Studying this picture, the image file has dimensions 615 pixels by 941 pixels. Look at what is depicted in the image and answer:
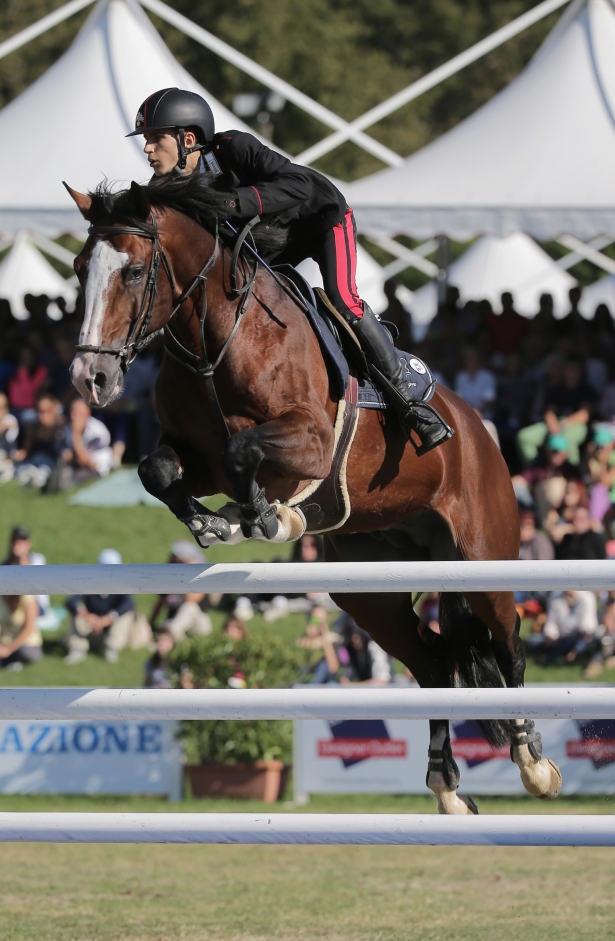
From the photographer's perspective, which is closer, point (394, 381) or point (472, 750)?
point (394, 381)

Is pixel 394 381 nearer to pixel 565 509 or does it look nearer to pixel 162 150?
pixel 162 150

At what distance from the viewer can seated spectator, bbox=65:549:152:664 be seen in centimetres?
1102

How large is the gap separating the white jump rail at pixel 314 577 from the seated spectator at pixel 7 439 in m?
9.31

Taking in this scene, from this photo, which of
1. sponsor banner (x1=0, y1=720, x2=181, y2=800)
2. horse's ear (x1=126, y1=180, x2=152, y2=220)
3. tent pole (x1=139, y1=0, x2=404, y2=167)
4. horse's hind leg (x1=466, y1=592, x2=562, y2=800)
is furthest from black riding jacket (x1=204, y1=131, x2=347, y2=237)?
tent pole (x1=139, y1=0, x2=404, y2=167)

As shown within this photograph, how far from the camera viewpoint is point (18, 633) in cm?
1094

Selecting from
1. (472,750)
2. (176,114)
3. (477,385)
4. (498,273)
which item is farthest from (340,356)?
(498,273)

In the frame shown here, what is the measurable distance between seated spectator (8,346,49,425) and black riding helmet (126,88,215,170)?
900 centimetres

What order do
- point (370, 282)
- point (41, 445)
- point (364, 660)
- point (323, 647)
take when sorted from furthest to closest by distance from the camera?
point (370, 282) < point (41, 445) < point (323, 647) < point (364, 660)

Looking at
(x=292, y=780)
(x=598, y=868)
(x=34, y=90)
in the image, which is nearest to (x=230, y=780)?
(x=292, y=780)

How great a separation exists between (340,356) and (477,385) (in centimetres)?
735

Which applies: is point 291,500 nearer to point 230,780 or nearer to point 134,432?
point 230,780

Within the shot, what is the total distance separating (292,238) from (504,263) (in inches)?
836

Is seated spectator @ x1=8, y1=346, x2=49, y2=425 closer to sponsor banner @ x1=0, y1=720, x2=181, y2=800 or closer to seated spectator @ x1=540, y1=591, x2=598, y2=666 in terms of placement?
sponsor banner @ x1=0, y1=720, x2=181, y2=800

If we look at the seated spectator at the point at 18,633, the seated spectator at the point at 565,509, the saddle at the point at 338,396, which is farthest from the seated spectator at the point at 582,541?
the saddle at the point at 338,396
